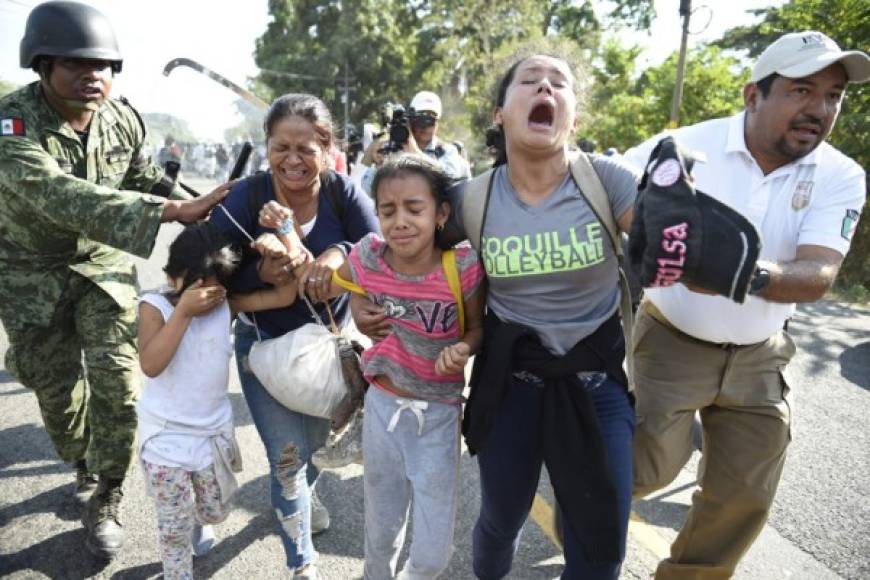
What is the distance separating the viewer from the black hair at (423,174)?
6.48 ft

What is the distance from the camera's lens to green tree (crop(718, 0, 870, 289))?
8203mm

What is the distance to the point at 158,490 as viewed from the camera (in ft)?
6.95

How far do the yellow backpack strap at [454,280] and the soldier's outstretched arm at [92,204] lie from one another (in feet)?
3.21

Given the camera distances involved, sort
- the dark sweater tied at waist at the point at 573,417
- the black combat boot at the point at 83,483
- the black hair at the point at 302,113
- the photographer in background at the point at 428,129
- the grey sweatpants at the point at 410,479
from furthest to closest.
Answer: the photographer in background at the point at 428,129 < the black combat boot at the point at 83,483 < the black hair at the point at 302,113 < the grey sweatpants at the point at 410,479 < the dark sweater tied at waist at the point at 573,417

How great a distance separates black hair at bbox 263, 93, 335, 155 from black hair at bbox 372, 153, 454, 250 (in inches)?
13.5

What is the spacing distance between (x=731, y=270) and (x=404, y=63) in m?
33.6

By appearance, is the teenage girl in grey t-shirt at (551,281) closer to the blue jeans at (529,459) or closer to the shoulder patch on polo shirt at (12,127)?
the blue jeans at (529,459)

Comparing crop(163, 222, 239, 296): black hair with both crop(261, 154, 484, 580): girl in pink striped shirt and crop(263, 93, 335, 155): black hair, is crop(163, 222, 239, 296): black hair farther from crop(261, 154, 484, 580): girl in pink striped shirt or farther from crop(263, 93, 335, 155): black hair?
crop(263, 93, 335, 155): black hair

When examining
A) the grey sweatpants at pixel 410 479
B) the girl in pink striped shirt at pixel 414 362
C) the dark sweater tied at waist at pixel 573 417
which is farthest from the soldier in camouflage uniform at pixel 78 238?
the dark sweater tied at waist at pixel 573 417

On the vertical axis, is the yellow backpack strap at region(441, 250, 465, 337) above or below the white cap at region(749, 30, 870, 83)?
below

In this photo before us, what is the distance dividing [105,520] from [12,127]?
177cm

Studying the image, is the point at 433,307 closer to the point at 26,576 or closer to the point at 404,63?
the point at 26,576

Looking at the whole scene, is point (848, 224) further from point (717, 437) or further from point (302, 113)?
point (302, 113)

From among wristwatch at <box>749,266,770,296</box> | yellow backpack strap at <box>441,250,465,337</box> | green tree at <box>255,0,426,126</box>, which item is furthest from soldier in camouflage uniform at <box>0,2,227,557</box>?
green tree at <box>255,0,426,126</box>
